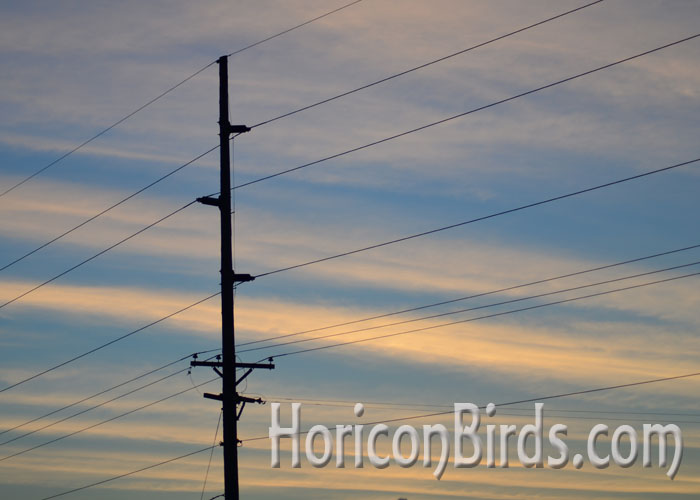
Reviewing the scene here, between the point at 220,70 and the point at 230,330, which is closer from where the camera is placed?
the point at 230,330

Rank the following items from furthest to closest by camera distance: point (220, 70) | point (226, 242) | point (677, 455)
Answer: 1. point (220, 70)
2. point (226, 242)
3. point (677, 455)

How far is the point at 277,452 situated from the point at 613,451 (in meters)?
10.6

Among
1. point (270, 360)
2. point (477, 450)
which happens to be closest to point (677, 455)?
point (477, 450)

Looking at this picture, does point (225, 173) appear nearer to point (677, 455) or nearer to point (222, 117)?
point (222, 117)

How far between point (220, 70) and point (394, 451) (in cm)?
1336

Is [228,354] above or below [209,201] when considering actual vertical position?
below

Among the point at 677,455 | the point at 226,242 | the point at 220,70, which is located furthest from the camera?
the point at 220,70

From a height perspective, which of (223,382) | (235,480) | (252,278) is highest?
(252,278)

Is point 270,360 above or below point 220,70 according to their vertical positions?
below

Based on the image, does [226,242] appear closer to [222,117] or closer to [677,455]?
[222,117]

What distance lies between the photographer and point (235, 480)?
36031mm

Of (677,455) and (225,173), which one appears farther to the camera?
(225,173)

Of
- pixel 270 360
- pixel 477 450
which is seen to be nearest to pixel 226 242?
pixel 270 360

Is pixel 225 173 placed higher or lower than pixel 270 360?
higher
